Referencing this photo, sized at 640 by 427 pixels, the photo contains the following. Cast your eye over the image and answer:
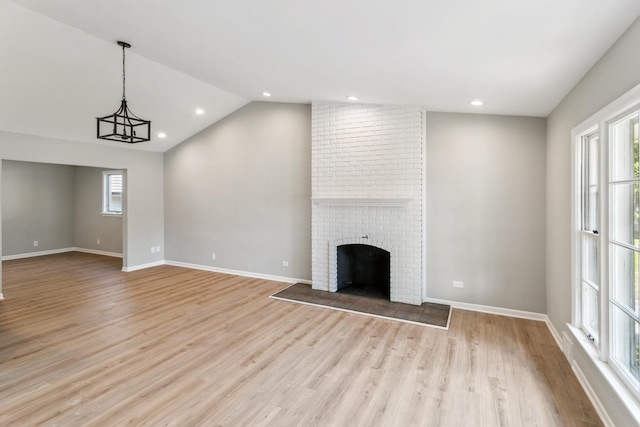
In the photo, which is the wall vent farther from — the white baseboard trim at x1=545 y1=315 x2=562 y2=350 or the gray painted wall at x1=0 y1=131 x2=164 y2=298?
the gray painted wall at x1=0 y1=131 x2=164 y2=298

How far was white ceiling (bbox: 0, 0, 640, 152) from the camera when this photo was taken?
1.97 metres

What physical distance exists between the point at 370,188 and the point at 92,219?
7.52 m

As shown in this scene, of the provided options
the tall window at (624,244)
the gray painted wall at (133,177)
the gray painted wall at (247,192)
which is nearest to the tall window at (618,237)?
the tall window at (624,244)

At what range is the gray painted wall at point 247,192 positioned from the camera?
18.2 feet

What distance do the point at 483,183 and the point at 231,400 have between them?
380 cm

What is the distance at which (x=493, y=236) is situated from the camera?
13.8 feet

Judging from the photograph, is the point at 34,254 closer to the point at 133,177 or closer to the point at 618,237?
the point at 133,177

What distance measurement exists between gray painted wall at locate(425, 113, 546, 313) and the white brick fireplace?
0.23 m

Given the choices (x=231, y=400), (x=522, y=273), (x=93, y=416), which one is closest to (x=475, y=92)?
(x=522, y=273)

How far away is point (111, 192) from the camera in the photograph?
8188 millimetres

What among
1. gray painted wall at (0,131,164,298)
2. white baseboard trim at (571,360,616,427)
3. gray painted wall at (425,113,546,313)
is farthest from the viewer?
gray painted wall at (0,131,164,298)

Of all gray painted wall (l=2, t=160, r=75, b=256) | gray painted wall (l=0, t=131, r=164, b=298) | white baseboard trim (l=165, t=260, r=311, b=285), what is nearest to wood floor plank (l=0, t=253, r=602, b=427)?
white baseboard trim (l=165, t=260, r=311, b=285)

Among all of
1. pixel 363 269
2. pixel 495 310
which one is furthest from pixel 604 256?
pixel 363 269

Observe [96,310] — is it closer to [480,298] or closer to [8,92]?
Answer: [8,92]
